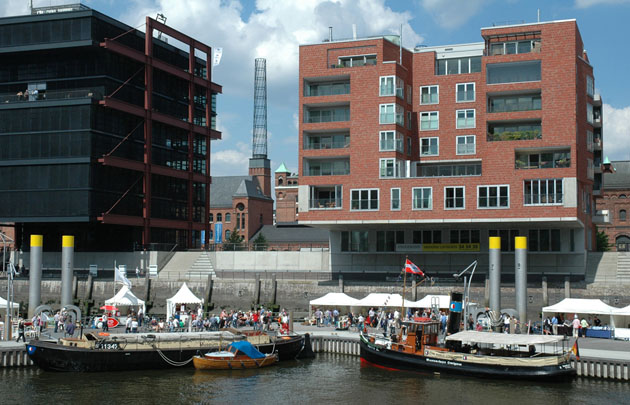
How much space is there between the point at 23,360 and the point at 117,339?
5.58m

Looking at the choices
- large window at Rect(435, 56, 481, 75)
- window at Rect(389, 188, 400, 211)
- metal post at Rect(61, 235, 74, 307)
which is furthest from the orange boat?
large window at Rect(435, 56, 481, 75)

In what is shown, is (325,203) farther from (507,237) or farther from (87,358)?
(87,358)

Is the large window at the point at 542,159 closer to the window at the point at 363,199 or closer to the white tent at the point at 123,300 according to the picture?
the window at the point at 363,199

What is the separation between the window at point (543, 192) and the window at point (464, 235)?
29.5ft

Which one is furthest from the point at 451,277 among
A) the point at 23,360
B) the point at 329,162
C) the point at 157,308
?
the point at 23,360

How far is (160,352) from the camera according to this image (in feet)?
145

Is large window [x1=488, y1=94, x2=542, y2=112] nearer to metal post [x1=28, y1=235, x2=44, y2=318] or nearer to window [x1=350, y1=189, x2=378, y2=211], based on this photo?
window [x1=350, y1=189, x2=378, y2=211]

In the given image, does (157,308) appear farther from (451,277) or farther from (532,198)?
(532,198)

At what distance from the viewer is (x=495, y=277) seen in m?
57.8

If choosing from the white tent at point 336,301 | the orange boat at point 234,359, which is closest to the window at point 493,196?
the white tent at point 336,301

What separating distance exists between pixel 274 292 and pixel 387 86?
22.5m

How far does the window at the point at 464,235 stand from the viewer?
239ft

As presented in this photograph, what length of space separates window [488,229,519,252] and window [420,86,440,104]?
14.3m

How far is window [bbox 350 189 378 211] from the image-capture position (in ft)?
229
